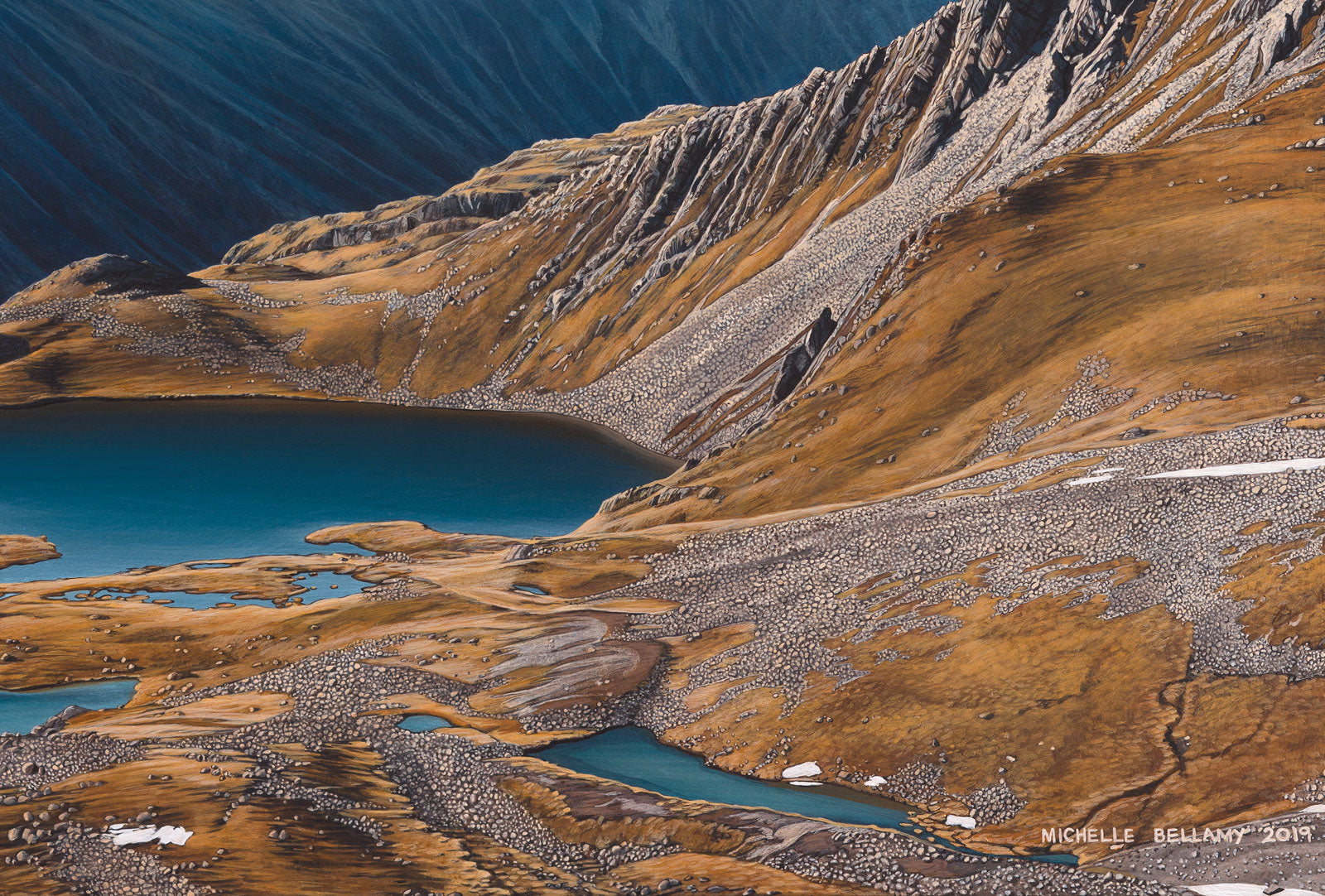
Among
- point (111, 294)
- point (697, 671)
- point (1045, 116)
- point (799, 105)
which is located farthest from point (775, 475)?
point (111, 294)

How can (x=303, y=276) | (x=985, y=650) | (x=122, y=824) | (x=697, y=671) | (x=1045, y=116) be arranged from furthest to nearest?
(x=303, y=276) → (x=1045, y=116) → (x=697, y=671) → (x=985, y=650) → (x=122, y=824)

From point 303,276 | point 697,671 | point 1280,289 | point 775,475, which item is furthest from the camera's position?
point 303,276

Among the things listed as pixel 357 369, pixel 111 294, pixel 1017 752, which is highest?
pixel 111 294

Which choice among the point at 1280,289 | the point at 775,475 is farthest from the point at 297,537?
the point at 1280,289

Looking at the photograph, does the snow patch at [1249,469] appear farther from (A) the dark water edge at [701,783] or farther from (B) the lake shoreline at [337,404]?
(B) the lake shoreline at [337,404]

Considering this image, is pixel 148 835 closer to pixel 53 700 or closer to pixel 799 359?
pixel 53 700

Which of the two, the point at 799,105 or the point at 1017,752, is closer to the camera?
the point at 1017,752

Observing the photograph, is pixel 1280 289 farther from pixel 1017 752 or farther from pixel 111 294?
pixel 111 294

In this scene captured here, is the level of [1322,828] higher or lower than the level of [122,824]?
higher
